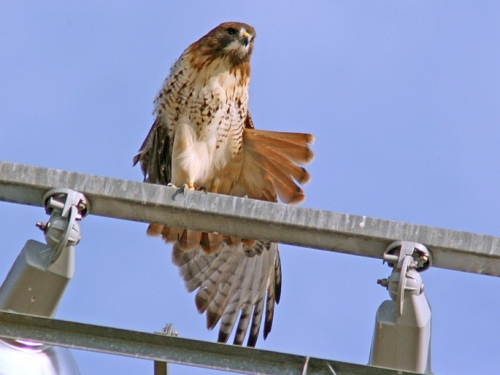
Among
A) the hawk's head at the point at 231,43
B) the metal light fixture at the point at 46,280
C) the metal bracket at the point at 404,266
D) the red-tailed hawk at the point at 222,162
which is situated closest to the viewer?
the metal light fixture at the point at 46,280

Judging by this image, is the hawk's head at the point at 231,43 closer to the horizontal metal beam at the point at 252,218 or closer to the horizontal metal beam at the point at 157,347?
the horizontal metal beam at the point at 252,218

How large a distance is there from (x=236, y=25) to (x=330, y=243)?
159 inches

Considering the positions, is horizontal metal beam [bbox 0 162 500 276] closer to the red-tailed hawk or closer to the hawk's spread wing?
the red-tailed hawk

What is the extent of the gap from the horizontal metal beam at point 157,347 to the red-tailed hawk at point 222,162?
3.59 m

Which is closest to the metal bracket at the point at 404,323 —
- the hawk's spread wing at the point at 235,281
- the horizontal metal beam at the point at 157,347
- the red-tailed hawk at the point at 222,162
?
the horizontal metal beam at the point at 157,347

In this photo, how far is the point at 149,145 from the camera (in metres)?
6.77

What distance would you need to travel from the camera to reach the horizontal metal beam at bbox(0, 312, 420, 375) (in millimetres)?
2506

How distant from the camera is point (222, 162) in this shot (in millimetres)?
6496

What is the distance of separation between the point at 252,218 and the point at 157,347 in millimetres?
440

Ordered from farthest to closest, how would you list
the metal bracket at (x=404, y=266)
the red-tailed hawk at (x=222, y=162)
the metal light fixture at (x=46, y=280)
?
the red-tailed hawk at (x=222, y=162) → the metal bracket at (x=404, y=266) → the metal light fixture at (x=46, y=280)

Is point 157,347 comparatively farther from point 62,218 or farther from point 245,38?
point 245,38

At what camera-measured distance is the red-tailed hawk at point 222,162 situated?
6312mm

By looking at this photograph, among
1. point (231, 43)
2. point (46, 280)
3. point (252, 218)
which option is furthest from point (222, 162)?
point (46, 280)

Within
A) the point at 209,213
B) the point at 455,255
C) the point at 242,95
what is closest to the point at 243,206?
the point at 209,213
